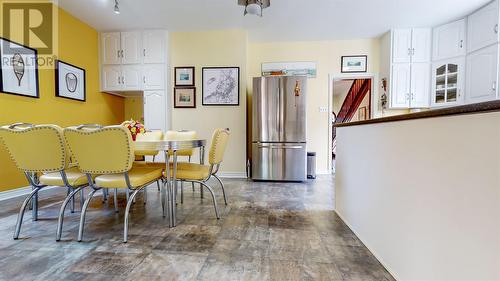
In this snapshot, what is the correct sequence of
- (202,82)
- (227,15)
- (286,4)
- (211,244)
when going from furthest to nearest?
1. (202,82)
2. (227,15)
3. (286,4)
4. (211,244)

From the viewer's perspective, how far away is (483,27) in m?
3.16

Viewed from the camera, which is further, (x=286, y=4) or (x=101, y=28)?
(x=101, y=28)

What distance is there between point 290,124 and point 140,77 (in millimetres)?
2863

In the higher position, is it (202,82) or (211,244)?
(202,82)

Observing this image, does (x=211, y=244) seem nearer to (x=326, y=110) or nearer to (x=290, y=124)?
(x=290, y=124)

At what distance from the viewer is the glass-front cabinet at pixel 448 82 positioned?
352 cm

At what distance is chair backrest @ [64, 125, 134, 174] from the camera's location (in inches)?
58.3

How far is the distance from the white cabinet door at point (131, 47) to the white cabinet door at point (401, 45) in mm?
4550

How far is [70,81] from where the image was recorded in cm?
349

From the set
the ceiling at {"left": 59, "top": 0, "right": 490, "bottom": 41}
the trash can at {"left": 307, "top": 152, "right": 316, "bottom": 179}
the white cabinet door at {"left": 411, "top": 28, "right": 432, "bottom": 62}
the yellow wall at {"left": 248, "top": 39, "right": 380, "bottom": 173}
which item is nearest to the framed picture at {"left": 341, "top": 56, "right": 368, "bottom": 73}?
the yellow wall at {"left": 248, "top": 39, "right": 380, "bottom": 173}

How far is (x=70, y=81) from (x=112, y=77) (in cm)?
74

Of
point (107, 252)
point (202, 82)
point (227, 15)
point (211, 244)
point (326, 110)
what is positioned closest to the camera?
point (107, 252)

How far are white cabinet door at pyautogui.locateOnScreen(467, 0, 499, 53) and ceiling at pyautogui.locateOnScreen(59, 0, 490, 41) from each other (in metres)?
0.12

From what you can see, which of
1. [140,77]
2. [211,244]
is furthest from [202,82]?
[211,244]
